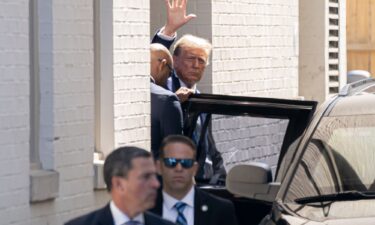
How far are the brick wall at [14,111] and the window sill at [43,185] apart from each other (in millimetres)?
88

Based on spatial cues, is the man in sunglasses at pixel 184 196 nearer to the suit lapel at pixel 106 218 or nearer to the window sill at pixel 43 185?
the suit lapel at pixel 106 218

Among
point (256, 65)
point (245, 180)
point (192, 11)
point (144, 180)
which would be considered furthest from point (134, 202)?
point (256, 65)

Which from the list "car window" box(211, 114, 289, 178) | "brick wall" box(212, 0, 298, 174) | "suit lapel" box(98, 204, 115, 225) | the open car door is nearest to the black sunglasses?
"suit lapel" box(98, 204, 115, 225)

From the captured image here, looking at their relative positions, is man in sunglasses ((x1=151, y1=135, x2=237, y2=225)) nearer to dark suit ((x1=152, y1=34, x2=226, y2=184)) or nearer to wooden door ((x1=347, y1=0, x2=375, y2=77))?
dark suit ((x1=152, y1=34, x2=226, y2=184))

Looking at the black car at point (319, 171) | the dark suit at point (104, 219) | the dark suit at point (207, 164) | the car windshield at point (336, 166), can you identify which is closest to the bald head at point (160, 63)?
the dark suit at point (207, 164)

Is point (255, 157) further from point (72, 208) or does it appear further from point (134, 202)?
point (134, 202)

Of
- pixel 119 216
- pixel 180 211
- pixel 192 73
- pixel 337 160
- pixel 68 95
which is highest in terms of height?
pixel 192 73

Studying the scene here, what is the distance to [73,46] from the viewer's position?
10.8 m

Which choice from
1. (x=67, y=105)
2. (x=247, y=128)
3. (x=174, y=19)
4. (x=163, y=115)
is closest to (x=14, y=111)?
(x=67, y=105)

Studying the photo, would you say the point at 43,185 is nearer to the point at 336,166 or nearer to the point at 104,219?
the point at 336,166

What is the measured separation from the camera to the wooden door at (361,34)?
71.1ft

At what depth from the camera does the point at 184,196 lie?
699 cm

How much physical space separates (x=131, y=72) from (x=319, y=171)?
415cm

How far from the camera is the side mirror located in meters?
7.85
